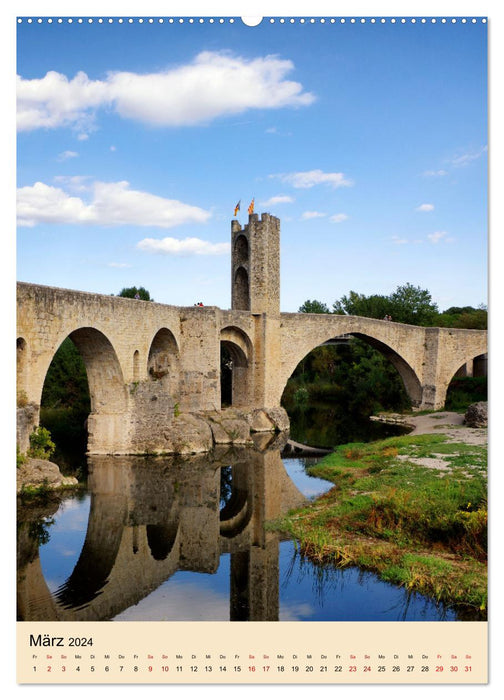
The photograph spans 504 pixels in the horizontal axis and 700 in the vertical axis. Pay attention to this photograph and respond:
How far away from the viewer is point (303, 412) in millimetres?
27688

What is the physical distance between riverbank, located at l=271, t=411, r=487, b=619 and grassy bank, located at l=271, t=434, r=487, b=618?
1 centimetres

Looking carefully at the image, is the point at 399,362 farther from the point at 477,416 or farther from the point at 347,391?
the point at 477,416

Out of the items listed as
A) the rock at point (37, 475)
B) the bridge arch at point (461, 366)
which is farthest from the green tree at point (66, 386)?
the bridge arch at point (461, 366)

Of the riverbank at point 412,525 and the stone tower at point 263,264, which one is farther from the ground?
the stone tower at point 263,264

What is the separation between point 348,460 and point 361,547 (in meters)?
7.02

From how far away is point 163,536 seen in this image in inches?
384

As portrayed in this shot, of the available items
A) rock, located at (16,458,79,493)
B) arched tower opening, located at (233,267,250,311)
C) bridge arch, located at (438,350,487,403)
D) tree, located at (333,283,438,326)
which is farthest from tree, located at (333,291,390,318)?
rock, located at (16,458,79,493)

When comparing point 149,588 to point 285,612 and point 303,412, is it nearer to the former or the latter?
A: point 285,612

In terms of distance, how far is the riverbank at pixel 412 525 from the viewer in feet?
23.6

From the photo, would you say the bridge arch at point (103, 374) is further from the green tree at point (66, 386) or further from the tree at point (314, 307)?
the tree at point (314, 307)

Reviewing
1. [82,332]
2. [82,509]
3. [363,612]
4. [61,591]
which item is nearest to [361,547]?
[363,612]

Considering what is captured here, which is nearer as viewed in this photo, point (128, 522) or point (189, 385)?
point (128, 522)

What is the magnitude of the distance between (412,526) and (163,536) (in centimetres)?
382

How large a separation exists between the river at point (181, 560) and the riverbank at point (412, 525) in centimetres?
27
